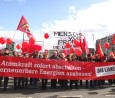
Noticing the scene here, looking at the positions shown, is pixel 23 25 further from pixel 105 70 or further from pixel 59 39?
pixel 105 70

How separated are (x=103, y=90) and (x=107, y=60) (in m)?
2.19

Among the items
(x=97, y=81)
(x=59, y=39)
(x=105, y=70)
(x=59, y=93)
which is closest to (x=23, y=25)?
(x=59, y=39)

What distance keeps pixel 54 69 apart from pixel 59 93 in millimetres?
1424

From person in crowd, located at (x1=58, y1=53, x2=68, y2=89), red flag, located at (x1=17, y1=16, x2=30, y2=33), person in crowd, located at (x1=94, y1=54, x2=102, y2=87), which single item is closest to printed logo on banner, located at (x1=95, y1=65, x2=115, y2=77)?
person in crowd, located at (x1=94, y1=54, x2=102, y2=87)

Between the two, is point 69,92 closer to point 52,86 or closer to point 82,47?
point 52,86

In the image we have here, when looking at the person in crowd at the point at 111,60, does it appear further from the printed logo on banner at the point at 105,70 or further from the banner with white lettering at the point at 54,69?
the printed logo on banner at the point at 105,70

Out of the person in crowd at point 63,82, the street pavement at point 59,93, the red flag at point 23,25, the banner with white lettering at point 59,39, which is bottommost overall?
the street pavement at point 59,93

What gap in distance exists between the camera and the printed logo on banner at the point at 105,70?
16.2m

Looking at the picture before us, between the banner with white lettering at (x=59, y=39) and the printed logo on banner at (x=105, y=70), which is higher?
the banner with white lettering at (x=59, y=39)

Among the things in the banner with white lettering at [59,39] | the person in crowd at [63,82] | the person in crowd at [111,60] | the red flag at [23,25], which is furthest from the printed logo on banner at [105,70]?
the red flag at [23,25]

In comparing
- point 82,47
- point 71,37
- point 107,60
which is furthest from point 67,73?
point 71,37

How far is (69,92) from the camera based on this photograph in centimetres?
1484

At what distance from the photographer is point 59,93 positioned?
14469mm

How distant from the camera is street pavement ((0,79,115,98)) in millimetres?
13680
